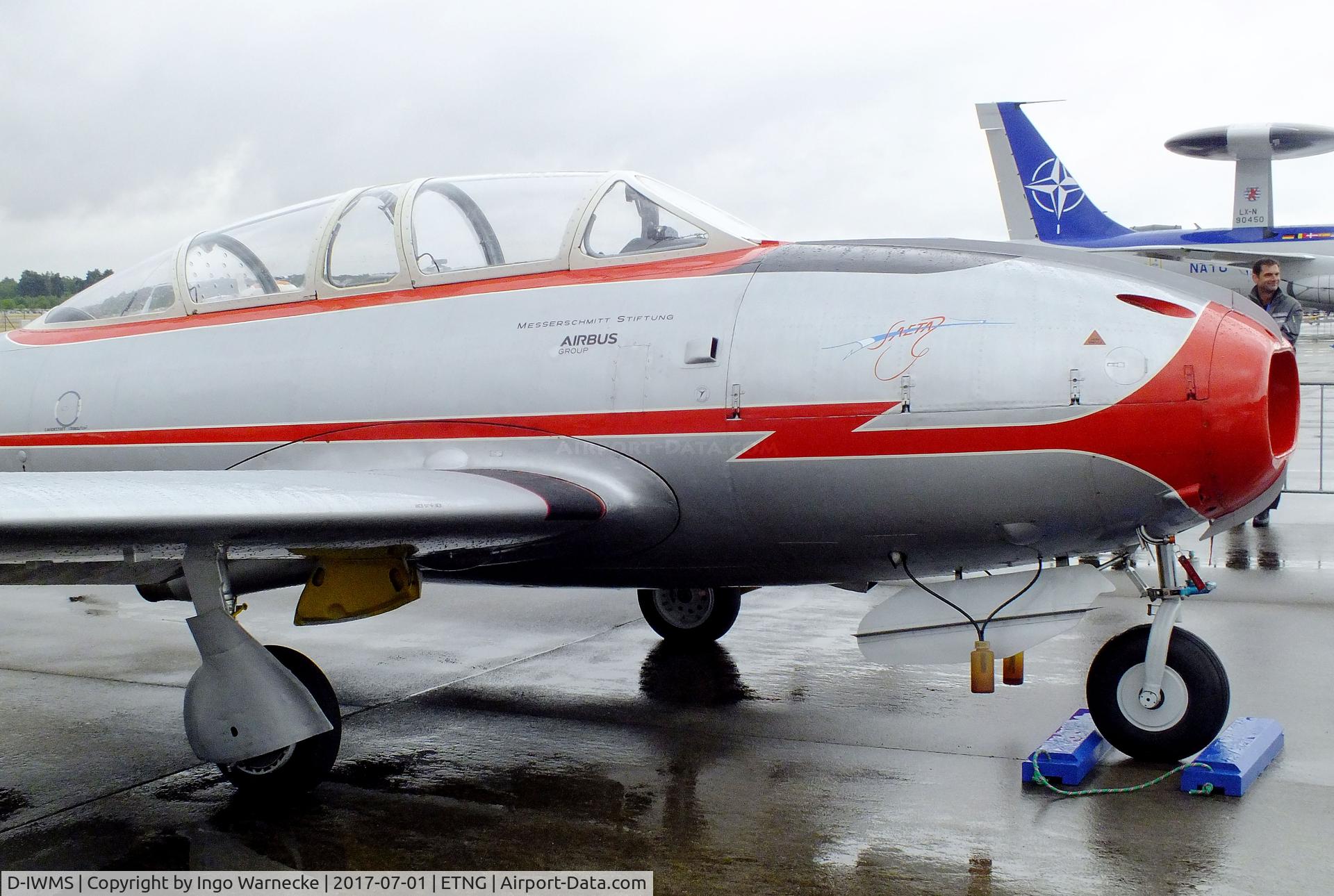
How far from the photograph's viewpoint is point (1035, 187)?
31.1 metres

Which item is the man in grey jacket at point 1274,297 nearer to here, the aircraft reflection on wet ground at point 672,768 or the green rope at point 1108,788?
the aircraft reflection on wet ground at point 672,768

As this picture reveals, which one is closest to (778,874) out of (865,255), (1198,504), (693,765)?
(693,765)

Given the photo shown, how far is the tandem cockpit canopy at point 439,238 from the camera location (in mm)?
5109

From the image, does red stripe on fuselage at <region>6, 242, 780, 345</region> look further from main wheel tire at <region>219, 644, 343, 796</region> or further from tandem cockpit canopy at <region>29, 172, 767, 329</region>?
main wheel tire at <region>219, 644, 343, 796</region>

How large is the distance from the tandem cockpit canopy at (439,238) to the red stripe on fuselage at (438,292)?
34 mm

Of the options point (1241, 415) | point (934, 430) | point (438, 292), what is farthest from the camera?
point (438, 292)

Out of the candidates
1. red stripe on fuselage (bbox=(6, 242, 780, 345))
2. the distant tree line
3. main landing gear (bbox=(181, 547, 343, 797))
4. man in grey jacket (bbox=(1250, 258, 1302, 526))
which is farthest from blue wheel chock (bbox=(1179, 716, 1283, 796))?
the distant tree line

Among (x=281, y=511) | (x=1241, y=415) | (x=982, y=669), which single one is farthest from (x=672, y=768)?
(x=1241, y=415)

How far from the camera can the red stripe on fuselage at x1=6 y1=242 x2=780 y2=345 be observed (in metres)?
4.89

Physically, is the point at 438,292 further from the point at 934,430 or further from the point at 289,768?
the point at 934,430

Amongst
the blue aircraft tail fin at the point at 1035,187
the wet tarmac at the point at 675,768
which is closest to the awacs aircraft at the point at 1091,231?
the blue aircraft tail fin at the point at 1035,187

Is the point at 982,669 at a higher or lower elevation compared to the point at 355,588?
lower

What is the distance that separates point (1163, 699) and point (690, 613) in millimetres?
3074
